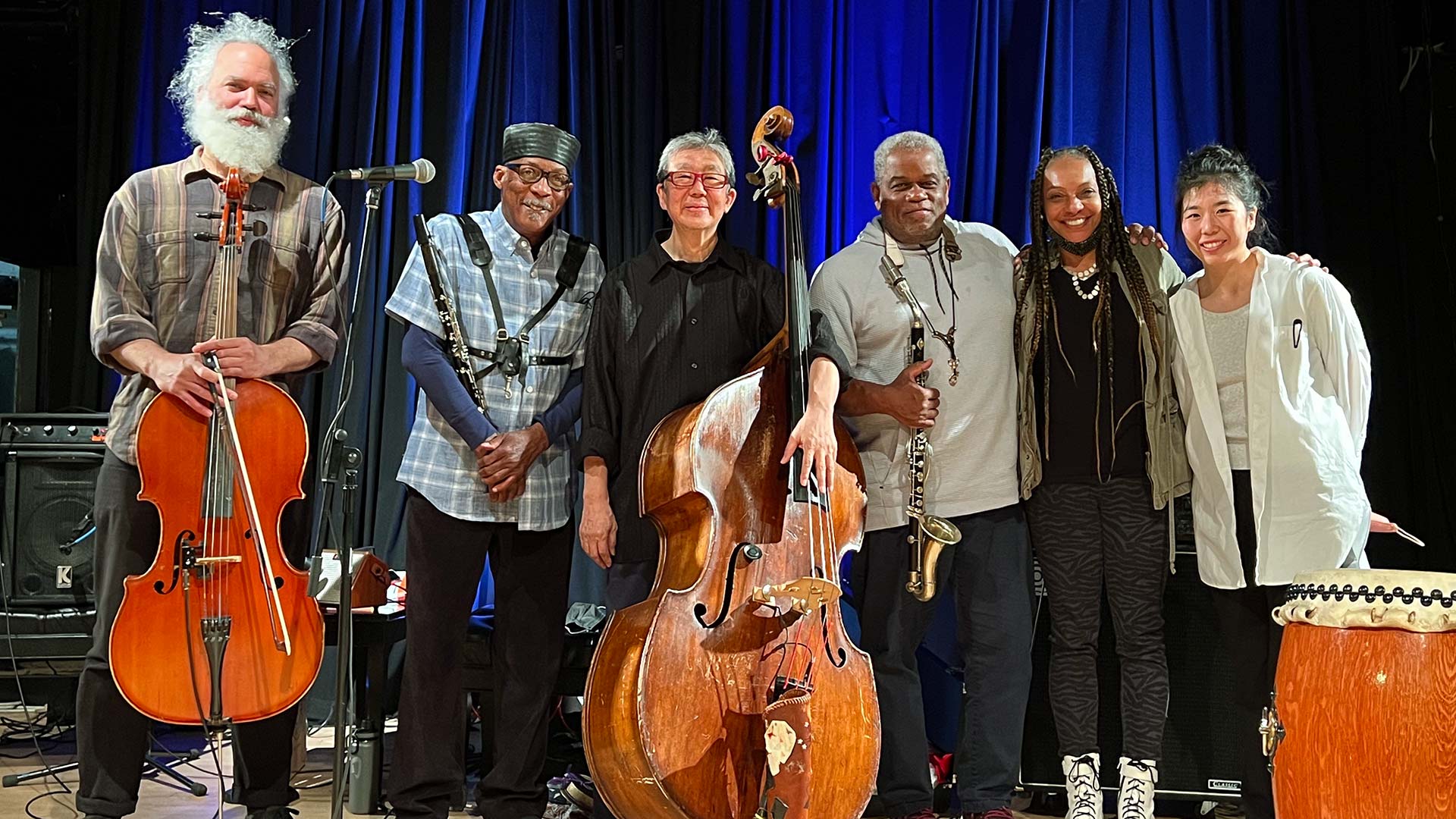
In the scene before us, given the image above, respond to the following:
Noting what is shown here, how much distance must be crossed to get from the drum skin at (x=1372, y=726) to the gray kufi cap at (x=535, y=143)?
2.12 metres

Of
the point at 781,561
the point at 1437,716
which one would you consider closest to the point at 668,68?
the point at 781,561

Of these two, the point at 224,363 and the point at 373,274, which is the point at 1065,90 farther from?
the point at 224,363

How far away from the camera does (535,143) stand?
128 inches

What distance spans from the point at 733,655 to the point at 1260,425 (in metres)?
1.51

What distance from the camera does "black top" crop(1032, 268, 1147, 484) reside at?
317 centimetres

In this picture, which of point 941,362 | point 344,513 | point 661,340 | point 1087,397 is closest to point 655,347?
point 661,340

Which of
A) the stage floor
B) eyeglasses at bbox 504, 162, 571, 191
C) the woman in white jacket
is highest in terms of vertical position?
eyeglasses at bbox 504, 162, 571, 191

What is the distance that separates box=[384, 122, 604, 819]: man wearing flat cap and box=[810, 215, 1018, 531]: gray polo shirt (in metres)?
0.73

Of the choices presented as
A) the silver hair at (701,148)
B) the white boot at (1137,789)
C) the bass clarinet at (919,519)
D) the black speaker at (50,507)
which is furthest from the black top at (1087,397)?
the black speaker at (50,507)

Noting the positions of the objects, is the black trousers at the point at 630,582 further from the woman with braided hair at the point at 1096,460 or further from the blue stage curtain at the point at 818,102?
the blue stage curtain at the point at 818,102

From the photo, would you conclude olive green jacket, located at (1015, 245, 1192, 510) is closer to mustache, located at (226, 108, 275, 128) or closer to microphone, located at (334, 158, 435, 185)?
microphone, located at (334, 158, 435, 185)

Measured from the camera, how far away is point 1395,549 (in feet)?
13.9

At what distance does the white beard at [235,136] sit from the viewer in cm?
309

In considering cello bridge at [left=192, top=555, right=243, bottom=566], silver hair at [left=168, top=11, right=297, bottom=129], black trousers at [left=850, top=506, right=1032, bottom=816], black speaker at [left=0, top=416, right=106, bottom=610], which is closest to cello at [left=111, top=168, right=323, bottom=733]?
cello bridge at [left=192, top=555, right=243, bottom=566]
